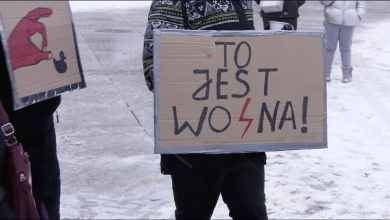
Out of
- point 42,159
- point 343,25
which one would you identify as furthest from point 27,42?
point 343,25

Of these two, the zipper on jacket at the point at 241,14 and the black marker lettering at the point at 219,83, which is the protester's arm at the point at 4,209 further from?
the zipper on jacket at the point at 241,14

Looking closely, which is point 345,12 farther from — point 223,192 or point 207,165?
point 207,165

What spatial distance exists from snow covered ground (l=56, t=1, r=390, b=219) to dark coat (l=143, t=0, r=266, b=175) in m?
1.16

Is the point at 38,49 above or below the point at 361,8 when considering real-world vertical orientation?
above

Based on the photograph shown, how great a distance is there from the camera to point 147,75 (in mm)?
2199

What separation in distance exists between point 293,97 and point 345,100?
3.19m

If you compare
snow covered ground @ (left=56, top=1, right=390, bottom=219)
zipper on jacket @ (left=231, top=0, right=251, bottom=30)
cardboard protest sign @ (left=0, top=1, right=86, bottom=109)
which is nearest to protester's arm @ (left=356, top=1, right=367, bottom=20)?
snow covered ground @ (left=56, top=1, right=390, bottom=219)

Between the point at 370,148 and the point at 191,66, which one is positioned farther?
the point at 370,148

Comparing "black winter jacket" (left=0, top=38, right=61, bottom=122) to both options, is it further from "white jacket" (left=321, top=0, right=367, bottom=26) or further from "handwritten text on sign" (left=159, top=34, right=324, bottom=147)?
"white jacket" (left=321, top=0, right=367, bottom=26)

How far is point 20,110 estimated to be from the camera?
94.8 inches

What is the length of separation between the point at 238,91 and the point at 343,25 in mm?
4194

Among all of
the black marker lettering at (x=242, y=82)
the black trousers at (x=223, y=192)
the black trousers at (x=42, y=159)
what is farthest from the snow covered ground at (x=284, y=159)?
the black marker lettering at (x=242, y=82)

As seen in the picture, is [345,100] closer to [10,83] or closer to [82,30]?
[10,83]

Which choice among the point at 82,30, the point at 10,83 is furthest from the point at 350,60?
the point at 82,30
